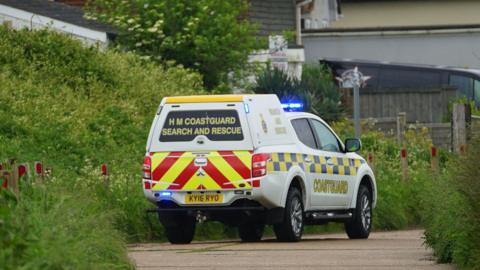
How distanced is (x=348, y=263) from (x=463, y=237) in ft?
6.66

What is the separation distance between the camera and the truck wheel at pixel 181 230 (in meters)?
19.2

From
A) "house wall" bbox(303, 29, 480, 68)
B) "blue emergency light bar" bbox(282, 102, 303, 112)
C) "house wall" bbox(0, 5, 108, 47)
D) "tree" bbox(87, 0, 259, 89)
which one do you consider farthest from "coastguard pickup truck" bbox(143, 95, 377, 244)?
"house wall" bbox(303, 29, 480, 68)

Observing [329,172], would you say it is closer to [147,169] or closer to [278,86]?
[147,169]

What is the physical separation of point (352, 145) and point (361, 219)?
1133mm

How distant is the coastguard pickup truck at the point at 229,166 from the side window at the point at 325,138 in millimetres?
485

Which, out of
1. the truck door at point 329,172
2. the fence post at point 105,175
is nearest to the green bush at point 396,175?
the truck door at point 329,172

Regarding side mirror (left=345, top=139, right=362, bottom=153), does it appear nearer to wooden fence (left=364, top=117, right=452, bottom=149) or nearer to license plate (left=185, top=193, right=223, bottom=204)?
license plate (left=185, top=193, right=223, bottom=204)

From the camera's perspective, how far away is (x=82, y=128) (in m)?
26.1

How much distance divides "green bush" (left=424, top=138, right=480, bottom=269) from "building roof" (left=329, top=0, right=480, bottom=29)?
158 feet

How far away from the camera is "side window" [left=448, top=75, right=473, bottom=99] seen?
Result: 41719 mm

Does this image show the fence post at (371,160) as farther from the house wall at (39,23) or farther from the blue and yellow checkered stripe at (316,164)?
the house wall at (39,23)

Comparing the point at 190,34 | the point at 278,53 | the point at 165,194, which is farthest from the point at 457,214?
the point at 190,34

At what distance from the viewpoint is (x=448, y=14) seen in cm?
6378

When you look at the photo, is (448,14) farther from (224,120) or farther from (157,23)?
(224,120)
